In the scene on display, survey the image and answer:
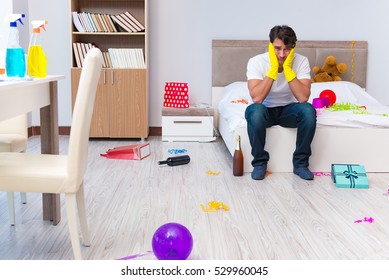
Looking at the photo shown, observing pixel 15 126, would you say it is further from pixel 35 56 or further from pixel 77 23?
pixel 77 23

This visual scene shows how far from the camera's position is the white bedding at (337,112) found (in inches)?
135

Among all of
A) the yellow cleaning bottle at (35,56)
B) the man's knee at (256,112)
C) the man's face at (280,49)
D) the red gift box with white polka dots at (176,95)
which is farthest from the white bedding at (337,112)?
the yellow cleaning bottle at (35,56)

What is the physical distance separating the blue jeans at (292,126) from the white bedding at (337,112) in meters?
0.17

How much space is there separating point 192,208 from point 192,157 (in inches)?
55.6

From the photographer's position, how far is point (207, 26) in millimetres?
5023

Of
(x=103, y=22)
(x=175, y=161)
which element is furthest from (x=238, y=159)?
(x=103, y=22)

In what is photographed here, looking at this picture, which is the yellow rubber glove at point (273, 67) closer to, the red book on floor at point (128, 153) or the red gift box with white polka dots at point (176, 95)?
the red book on floor at point (128, 153)

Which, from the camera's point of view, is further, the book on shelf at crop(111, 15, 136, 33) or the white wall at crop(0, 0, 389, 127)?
the white wall at crop(0, 0, 389, 127)

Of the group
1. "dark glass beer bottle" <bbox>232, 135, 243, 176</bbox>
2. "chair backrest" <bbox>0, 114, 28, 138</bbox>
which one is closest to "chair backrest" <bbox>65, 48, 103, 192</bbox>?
"chair backrest" <bbox>0, 114, 28, 138</bbox>

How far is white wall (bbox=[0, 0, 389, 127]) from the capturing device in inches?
197

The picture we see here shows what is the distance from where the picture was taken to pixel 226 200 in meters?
2.76

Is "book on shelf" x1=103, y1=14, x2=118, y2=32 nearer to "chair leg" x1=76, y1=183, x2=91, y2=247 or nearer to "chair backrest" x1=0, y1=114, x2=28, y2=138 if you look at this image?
"chair backrest" x1=0, y1=114, x2=28, y2=138

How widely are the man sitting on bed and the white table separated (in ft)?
4.64

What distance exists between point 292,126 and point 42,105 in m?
1.84
